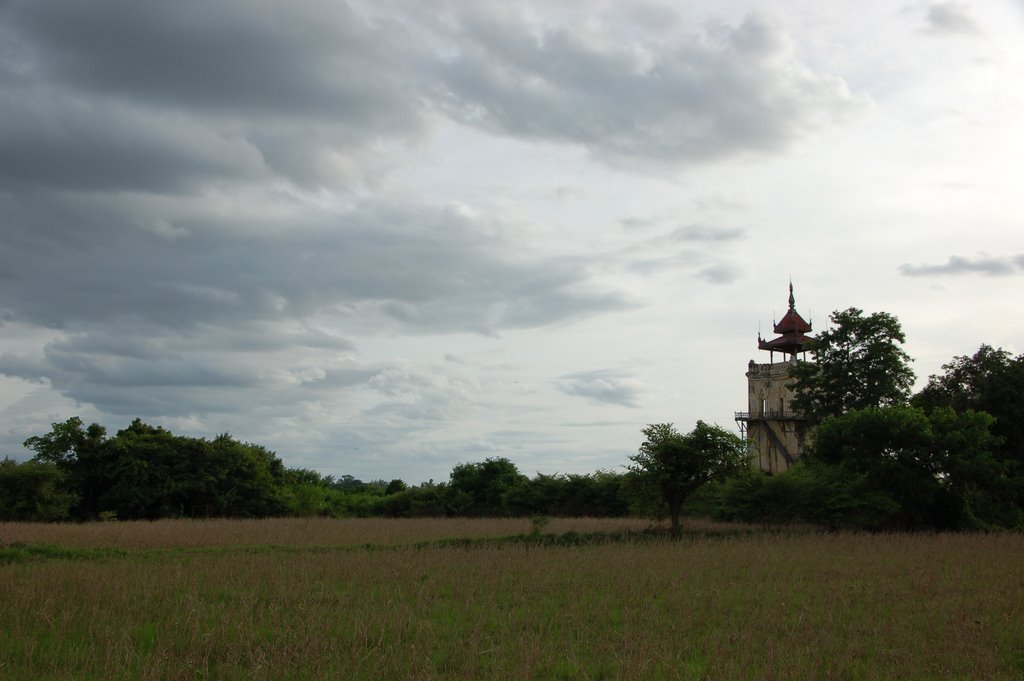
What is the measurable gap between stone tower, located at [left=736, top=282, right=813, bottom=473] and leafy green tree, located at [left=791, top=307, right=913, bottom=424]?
71.9 feet

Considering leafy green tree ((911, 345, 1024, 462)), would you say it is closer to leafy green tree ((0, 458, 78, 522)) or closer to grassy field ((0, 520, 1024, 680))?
grassy field ((0, 520, 1024, 680))

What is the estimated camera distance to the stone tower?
229ft

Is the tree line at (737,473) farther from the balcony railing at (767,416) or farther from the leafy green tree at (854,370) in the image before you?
the balcony railing at (767,416)

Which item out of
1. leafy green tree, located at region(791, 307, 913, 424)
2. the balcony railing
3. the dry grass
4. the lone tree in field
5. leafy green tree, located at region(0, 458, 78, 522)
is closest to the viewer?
the dry grass

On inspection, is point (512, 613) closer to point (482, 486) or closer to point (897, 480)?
point (897, 480)

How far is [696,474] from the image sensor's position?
101 feet

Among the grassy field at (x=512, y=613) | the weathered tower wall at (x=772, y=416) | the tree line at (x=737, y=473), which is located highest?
the weathered tower wall at (x=772, y=416)

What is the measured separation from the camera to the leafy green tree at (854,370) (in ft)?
147

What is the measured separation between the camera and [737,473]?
31.2 meters

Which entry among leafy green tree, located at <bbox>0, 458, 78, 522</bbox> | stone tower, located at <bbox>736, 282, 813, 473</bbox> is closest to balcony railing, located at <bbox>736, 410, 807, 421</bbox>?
stone tower, located at <bbox>736, 282, 813, 473</bbox>

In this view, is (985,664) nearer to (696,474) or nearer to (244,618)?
(244,618)

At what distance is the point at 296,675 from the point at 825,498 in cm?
2740

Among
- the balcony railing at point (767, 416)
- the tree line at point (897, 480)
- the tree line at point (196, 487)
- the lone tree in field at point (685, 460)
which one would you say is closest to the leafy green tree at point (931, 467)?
the tree line at point (897, 480)

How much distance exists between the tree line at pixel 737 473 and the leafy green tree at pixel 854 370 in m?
0.07
